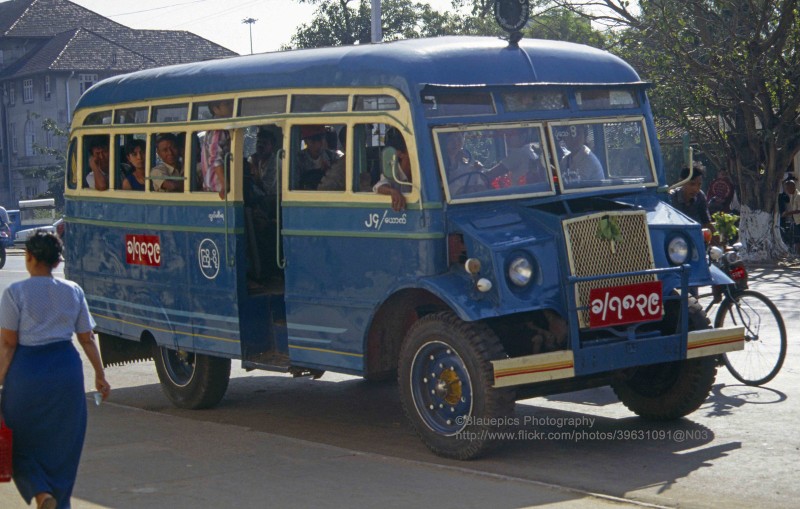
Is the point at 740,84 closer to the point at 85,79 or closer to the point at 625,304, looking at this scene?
the point at 625,304

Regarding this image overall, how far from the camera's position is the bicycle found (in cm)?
1016

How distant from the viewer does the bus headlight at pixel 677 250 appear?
27.6 ft

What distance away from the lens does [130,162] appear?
1117cm

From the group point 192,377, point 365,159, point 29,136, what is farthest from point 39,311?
point 29,136

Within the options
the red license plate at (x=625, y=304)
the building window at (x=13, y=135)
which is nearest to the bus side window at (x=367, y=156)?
the red license plate at (x=625, y=304)

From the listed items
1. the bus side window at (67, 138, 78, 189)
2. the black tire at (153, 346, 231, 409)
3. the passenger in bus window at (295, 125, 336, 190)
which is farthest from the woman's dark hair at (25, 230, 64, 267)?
the bus side window at (67, 138, 78, 189)

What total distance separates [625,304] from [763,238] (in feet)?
50.4

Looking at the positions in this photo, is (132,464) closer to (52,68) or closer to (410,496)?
(410,496)

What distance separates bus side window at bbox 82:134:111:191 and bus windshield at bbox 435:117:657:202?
14.1ft

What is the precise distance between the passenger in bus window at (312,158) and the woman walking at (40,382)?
10.5 ft

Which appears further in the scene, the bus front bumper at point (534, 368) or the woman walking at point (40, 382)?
the bus front bumper at point (534, 368)


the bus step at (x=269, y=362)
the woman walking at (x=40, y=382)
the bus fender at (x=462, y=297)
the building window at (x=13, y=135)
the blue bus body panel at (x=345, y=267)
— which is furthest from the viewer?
the building window at (x=13, y=135)

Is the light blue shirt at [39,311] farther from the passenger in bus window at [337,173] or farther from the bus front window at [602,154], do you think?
the bus front window at [602,154]

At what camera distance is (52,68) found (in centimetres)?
7200
